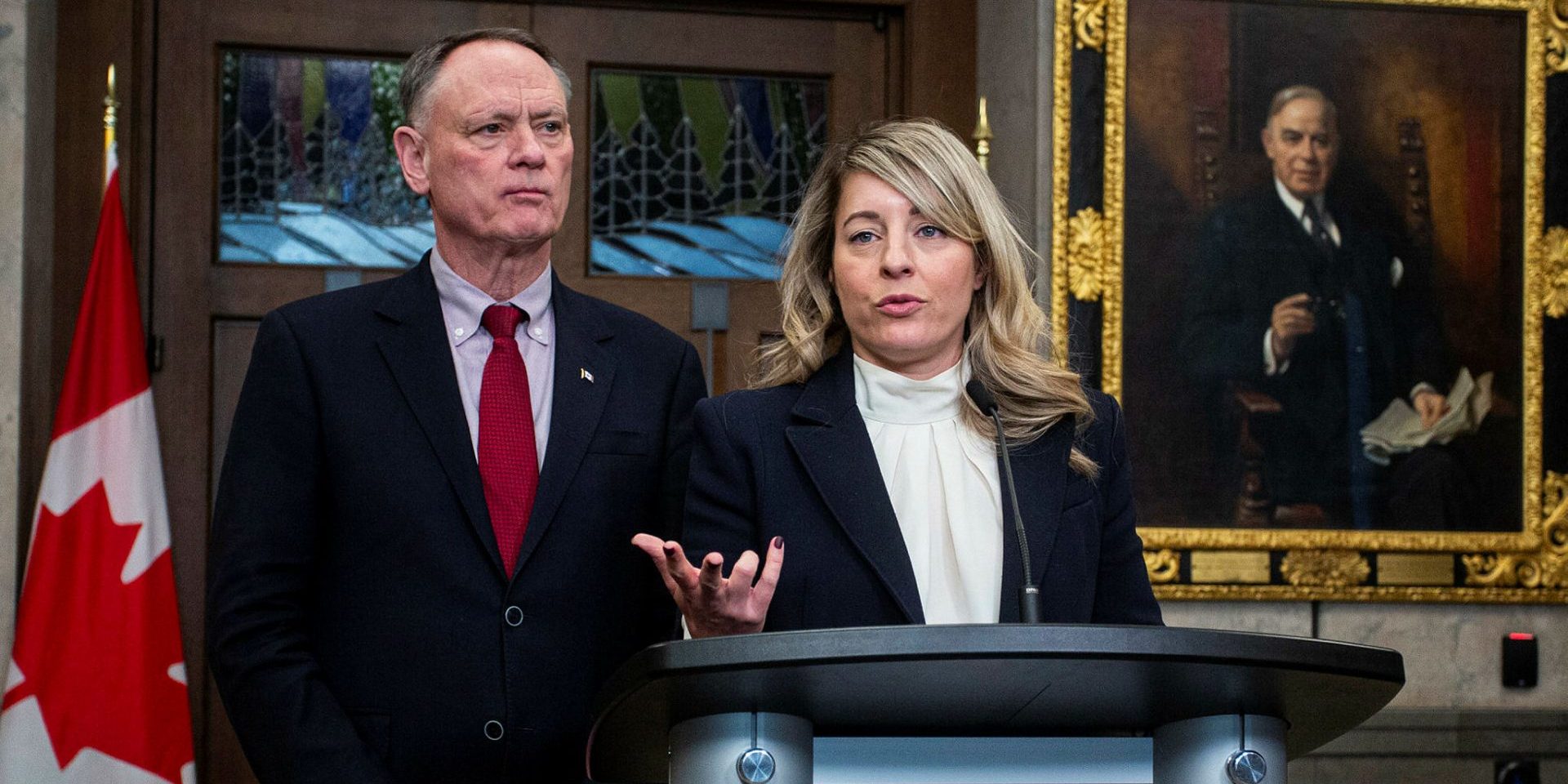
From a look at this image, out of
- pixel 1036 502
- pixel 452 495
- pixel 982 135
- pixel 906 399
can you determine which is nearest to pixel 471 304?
pixel 452 495

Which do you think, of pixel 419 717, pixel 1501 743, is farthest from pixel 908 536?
pixel 1501 743

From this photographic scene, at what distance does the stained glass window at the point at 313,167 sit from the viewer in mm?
4133

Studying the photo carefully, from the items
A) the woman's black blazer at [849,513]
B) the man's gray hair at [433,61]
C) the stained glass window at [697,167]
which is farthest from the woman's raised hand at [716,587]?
the stained glass window at [697,167]

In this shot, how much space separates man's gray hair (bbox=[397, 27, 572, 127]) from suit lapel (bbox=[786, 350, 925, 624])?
622 mm

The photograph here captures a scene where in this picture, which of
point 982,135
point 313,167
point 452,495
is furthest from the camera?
point 313,167

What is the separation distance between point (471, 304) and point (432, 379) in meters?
0.13

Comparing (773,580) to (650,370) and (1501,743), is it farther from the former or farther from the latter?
(1501,743)

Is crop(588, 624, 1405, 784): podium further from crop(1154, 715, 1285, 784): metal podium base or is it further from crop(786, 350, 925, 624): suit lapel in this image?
crop(786, 350, 925, 624): suit lapel

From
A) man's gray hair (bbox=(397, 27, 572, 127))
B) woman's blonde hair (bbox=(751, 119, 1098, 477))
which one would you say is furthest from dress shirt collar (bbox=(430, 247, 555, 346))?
woman's blonde hair (bbox=(751, 119, 1098, 477))

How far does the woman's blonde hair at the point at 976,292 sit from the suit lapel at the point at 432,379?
0.41m

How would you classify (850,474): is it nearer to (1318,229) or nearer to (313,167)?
(1318,229)

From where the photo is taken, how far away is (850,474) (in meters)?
1.96

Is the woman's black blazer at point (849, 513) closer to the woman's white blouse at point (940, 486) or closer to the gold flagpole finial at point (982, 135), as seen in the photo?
the woman's white blouse at point (940, 486)

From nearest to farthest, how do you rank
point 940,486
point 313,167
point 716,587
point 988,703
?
point 988,703 → point 716,587 → point 940,486 → point 313,167
